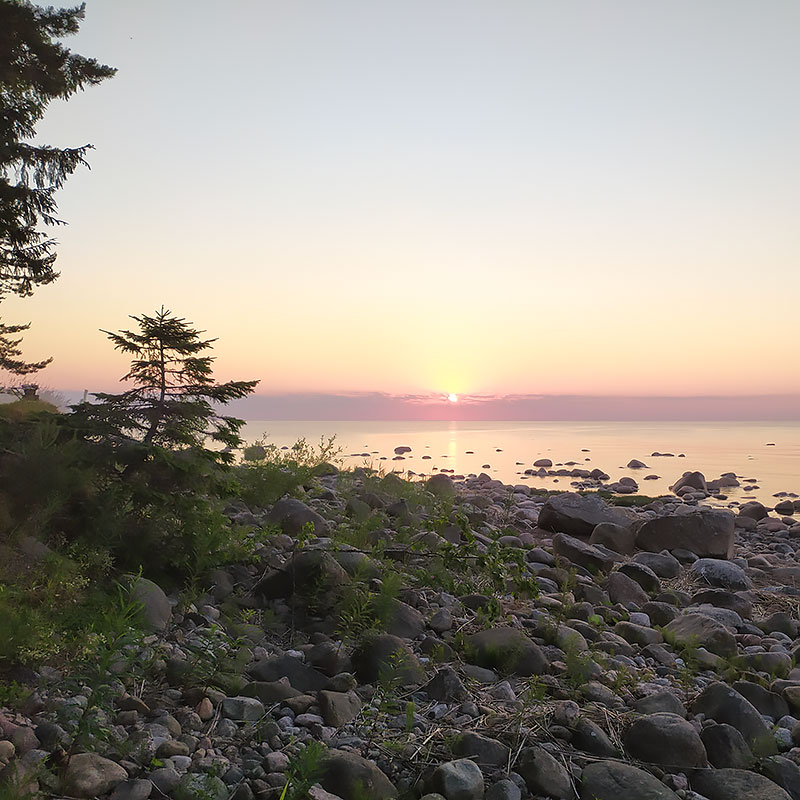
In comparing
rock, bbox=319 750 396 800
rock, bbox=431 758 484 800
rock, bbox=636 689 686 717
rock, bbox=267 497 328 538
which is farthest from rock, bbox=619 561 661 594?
rock, bbox=319 750 396 800

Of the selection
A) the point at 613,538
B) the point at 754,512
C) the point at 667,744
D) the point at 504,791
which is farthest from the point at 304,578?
the point at 754,512

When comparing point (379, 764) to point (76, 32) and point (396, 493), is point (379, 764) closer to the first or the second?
point (396, 493)

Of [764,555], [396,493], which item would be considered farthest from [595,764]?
[764,555]

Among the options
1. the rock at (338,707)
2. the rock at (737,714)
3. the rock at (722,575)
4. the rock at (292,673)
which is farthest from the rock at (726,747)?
the rock at (722,575)

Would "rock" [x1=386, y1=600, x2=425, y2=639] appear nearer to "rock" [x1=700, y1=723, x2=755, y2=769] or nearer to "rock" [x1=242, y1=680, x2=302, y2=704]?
"rock" [x1=242, y1=680, x2=302, y2=704]

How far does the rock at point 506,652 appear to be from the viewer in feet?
16.6

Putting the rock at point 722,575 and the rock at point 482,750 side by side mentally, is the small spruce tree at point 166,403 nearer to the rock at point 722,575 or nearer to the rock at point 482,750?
the rock at point 482,750

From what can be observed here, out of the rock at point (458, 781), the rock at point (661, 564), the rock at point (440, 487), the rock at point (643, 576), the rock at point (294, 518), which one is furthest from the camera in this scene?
the rock at point (440, 487)

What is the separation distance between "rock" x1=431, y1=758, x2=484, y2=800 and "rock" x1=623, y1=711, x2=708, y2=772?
120 cm

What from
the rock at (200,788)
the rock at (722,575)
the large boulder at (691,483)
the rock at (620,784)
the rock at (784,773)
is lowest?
the large boulder at (691,483)

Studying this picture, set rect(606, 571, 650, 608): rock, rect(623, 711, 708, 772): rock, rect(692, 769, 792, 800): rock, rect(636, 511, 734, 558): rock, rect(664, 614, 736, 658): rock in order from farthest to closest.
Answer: rect(636, 511, 734, 558): rock → rect(606, 571, 650, 608): rock → rect(664, 614, 736, 658): rock → rect(623, 711, 708, 772): rock → rect(692, 769, 792, 800): rock

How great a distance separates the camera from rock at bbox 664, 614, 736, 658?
616 cm

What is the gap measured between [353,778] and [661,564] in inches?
285

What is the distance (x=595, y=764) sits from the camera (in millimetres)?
3889
